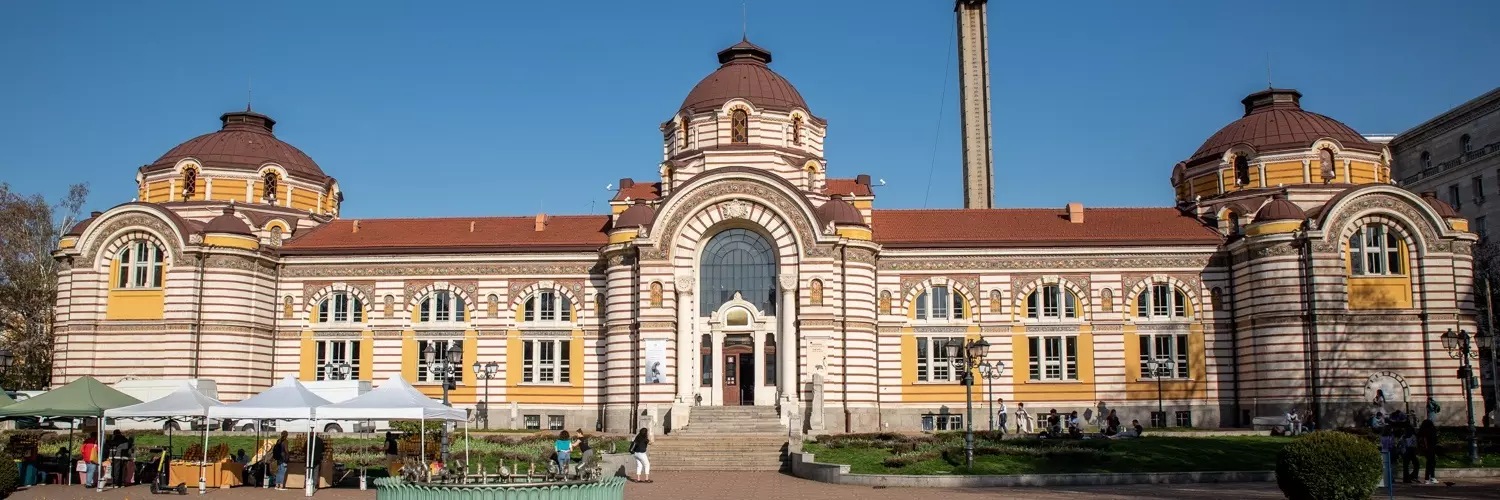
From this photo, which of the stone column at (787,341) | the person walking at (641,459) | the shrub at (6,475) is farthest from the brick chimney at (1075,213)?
the shrub at (6,475)

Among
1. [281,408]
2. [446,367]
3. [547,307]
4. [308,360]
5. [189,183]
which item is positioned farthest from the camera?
[189,183]

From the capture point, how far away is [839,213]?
1876 inches

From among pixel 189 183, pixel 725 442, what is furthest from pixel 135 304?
pixel 725 442

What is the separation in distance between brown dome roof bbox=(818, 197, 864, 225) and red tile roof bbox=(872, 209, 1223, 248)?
233 centimetres

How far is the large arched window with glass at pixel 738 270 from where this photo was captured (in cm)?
4775

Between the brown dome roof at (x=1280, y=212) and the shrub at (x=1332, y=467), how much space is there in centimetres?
2625

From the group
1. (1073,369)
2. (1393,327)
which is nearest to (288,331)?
(1073,369)

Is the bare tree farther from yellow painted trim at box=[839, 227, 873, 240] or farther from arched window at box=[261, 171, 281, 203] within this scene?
yellow painted trim at box=[839, 227, 873, 240]

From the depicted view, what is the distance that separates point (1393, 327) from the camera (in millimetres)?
46719

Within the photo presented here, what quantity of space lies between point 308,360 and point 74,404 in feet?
65.1

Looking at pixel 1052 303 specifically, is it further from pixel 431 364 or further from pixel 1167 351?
pixel 431 364

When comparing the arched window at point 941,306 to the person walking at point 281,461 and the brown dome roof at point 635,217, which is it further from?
the person walking at point 281,461

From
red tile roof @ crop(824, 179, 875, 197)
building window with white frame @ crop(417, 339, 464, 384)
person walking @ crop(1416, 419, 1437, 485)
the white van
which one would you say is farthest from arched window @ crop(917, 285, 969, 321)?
the white van

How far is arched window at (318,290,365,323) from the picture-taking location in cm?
5188
